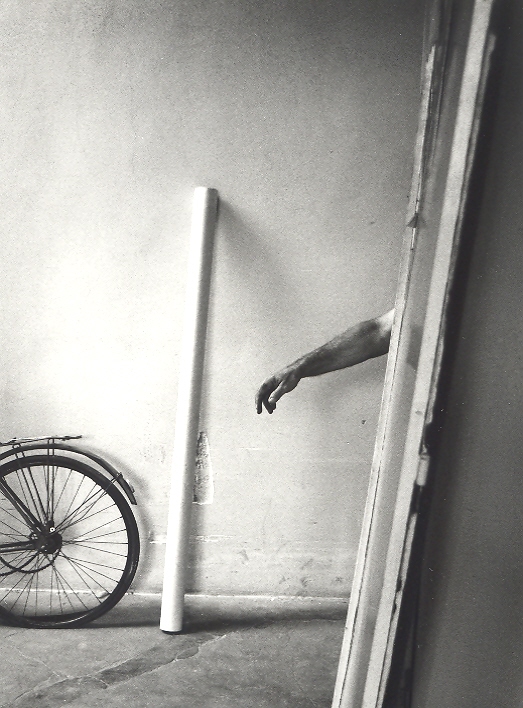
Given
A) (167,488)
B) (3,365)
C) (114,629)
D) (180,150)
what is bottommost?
(114,629)

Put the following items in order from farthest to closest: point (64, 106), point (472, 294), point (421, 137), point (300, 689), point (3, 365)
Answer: point (3, 365), point (64, 106), point (300, 689), point (421, 137), point (472, 294)

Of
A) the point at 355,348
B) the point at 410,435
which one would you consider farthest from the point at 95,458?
the point at 410,435

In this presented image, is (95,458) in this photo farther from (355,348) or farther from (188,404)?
(355,348)

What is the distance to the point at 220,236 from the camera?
11.6 ft

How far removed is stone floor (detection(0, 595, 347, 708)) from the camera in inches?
120

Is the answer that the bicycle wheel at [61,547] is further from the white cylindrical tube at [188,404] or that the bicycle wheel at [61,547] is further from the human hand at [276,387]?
the human hand at [276,387]

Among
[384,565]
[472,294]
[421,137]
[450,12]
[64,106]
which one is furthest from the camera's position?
[64,106]

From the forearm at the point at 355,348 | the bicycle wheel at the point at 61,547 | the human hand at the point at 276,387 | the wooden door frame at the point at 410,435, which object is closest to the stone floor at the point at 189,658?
the bicycle wheel at the point at 61,547

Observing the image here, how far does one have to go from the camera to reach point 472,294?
4.15 ft

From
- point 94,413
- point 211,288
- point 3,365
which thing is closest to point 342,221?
point 211,288

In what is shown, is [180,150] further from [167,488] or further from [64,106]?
[167,488]

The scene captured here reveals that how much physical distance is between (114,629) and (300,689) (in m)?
1.11

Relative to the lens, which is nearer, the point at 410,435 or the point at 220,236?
the point at 410,435

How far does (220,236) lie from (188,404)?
36.6 inches
